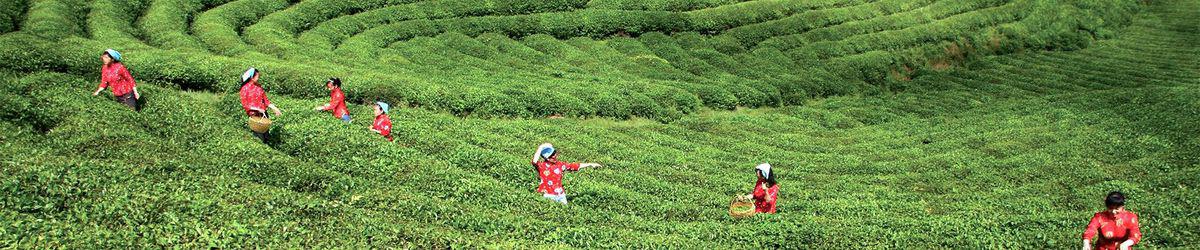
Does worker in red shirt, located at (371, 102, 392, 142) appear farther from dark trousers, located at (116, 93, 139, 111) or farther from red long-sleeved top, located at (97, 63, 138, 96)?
red long-sleeved top, located at (97, 63, 138, 96)

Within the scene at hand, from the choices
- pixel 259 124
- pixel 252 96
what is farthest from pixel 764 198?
pixel 252 96

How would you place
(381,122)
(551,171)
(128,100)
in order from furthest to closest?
(381,122), (128,100), (551,171)

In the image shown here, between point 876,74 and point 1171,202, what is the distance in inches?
1154

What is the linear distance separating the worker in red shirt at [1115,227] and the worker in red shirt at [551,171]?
845 centimetres

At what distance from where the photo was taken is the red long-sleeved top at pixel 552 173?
18328 millimetres

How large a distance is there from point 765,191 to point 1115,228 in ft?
20.7

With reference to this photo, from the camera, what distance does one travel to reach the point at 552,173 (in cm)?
1839

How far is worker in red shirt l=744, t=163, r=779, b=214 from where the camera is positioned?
1802 cm

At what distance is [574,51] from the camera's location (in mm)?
45375

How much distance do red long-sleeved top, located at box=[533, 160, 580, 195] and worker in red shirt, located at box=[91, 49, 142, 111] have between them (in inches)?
378

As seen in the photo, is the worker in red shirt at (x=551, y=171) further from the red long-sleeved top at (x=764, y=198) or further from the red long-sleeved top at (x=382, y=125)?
the red long-sleeved top at (x=382, y=125)

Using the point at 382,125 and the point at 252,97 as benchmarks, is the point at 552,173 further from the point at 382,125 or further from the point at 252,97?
the point at 252,97

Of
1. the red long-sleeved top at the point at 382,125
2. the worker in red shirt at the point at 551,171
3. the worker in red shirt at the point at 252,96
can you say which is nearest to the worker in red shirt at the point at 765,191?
the worker in red shirt at the point at 551,171

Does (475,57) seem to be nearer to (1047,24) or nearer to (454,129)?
(454,129)
